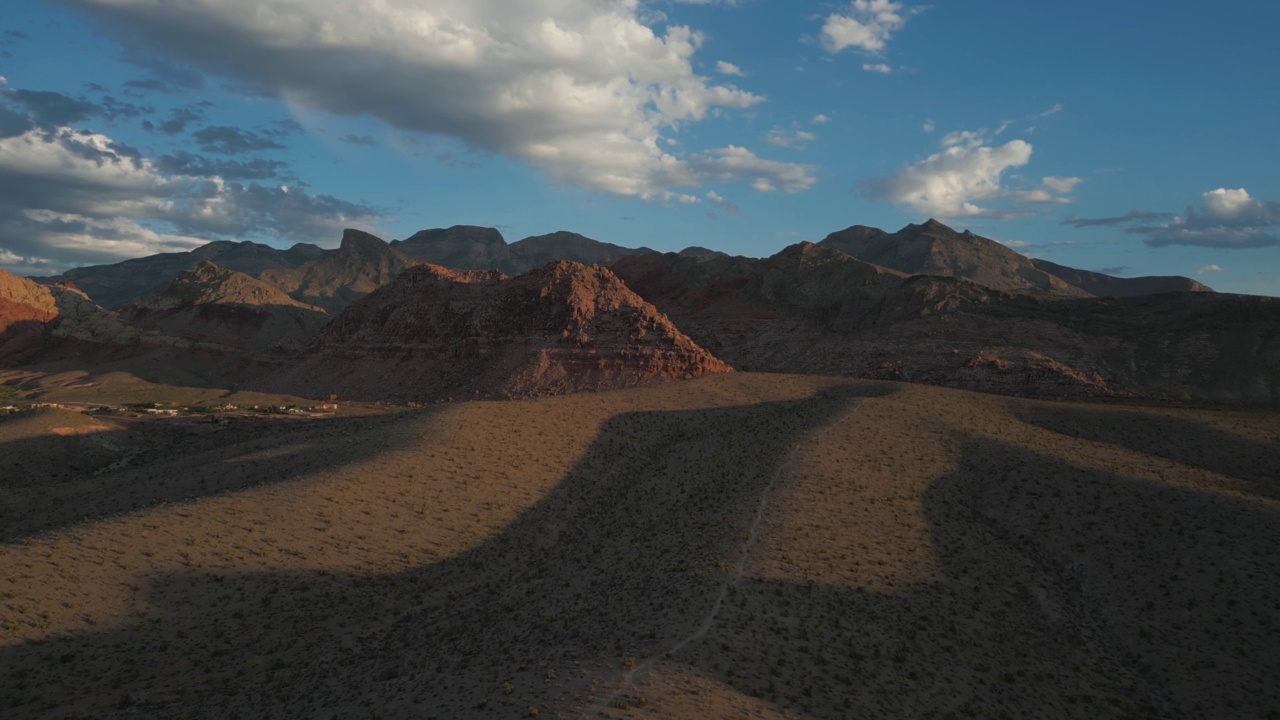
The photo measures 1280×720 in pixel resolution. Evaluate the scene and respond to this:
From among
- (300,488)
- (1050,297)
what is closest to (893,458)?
(300,488)

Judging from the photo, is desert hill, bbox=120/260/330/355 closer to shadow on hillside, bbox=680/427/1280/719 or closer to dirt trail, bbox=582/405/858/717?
dirt trail, bbox=582/405/858/717

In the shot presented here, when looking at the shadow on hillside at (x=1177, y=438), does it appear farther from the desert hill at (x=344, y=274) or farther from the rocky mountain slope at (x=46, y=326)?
the desert hill at (x=344, y=274)

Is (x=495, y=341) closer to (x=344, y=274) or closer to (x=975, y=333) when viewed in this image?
(x=975, y=333)

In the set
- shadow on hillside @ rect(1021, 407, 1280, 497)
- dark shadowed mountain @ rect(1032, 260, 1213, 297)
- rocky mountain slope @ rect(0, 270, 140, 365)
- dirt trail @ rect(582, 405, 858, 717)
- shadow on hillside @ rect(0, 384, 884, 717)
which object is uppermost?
dark shadowed mountain @ rect(1032, 260, 1213, 297)

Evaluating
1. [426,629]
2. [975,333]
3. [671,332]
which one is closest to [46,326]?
[671,332]

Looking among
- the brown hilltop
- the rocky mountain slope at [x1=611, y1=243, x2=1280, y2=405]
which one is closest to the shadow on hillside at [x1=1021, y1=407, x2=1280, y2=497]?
the rocky mountain slope at [x1=611, y1=243, x2=1280, y2=405]

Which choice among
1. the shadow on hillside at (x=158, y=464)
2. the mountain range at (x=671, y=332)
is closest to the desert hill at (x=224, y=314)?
the mountain range at (x=671, y=332)
